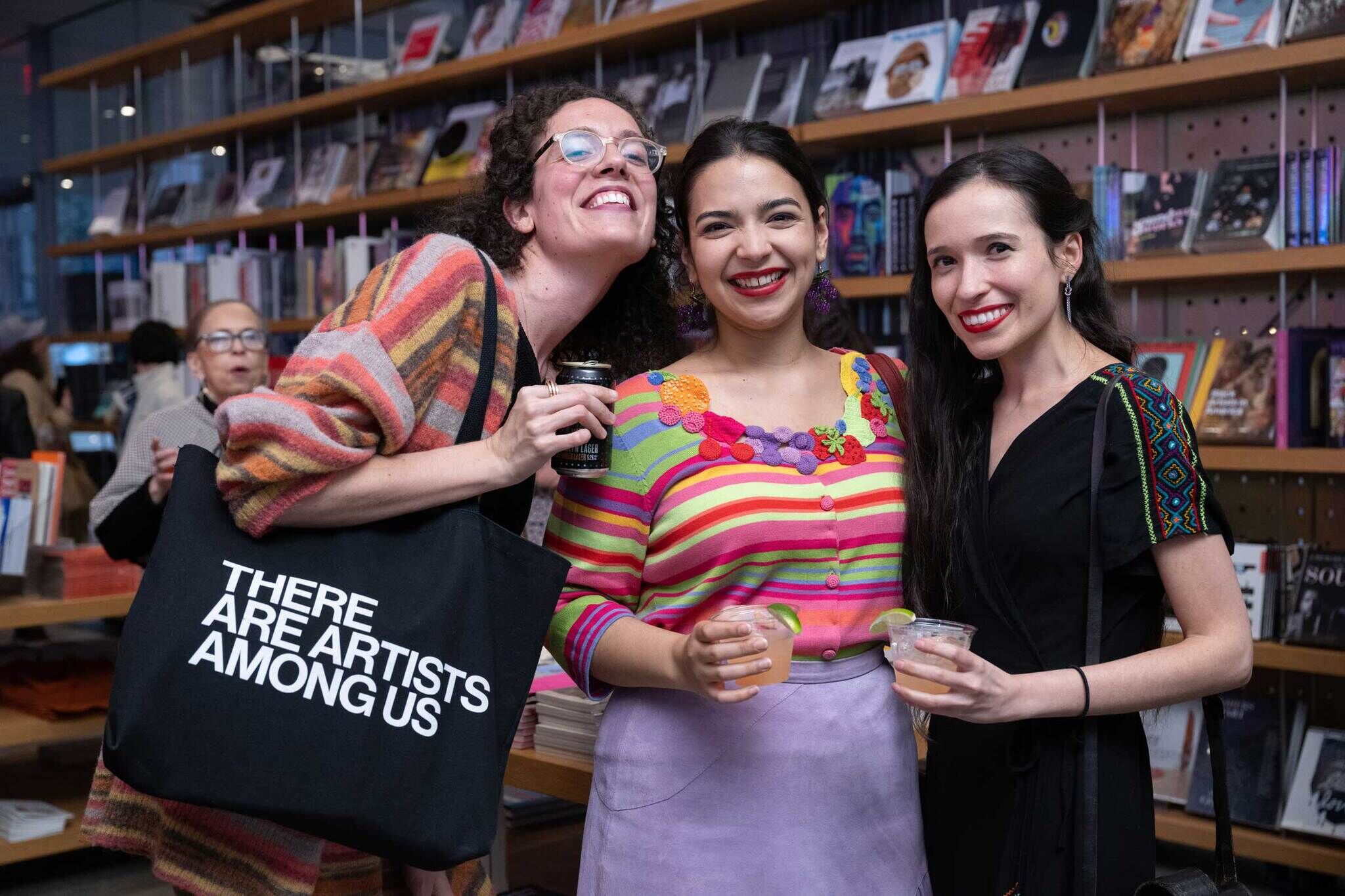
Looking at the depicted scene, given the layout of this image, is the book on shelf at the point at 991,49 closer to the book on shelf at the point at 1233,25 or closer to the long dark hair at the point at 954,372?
the book on shelf at the point at 1233,25

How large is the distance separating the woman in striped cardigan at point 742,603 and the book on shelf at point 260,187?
5.00 meters

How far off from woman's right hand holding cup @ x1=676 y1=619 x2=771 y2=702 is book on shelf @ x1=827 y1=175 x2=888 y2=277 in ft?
8.64

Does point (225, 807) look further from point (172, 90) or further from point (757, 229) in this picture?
point (172, 90)

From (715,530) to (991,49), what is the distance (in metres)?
2.63

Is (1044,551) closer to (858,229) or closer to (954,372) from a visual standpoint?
(954,372)

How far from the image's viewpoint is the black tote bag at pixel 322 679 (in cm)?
125

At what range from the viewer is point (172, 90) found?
24.3 ft

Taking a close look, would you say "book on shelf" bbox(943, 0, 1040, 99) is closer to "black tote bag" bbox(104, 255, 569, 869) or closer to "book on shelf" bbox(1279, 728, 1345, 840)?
"book on shelf" bbox(1279, 728, 1345, 840)

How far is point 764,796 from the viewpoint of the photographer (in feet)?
4.97

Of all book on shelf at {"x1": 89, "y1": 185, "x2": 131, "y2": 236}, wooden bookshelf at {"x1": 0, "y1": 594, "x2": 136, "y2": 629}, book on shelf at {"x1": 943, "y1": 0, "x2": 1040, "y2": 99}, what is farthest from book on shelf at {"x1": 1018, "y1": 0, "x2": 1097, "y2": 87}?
book on shelf at {"x1": 89, "y1": 185, "x2": 131, "y2": 236}

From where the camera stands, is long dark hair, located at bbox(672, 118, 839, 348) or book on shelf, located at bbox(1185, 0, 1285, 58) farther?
book on shelf, located at bbox(1185, 0, 1285, 58)

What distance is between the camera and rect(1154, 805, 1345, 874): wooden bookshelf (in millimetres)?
3117

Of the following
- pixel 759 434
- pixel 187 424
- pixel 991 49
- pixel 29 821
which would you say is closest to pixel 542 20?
pixel 991 49

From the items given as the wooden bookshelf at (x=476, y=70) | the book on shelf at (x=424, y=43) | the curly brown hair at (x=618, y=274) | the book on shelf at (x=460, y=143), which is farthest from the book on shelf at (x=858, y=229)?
the book on shelf at (x=424, y=43)
